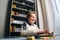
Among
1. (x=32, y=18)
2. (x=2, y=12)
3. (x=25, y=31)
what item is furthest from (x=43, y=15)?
(x=2, y=12)

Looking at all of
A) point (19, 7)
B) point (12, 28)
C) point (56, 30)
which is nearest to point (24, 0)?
point (19, 7)

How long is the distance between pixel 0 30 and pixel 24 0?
425mm

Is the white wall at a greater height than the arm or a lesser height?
greater

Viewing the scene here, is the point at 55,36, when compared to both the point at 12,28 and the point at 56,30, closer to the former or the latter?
the point at 56,30

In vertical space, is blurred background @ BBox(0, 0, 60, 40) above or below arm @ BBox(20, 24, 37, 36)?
above

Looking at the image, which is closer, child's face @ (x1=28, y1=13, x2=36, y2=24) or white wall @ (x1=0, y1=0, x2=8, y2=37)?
white wall @ (x1=0, y1=0, x2=8, y2=37)

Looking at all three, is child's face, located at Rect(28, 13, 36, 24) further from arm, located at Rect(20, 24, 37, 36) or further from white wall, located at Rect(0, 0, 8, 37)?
white wall, located at Rect(0, 0, 8, 37)

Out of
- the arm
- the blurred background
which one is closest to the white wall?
the blurred background

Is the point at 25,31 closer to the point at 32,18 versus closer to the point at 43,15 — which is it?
the point at 32,18

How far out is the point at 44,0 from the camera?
4.99 feet

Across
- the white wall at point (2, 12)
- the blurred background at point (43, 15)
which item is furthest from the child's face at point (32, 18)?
the white wall at point (2, 12)

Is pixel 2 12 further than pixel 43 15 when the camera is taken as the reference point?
No

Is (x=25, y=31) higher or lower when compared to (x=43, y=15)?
lower

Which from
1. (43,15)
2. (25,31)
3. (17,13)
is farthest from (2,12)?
(43,15)
